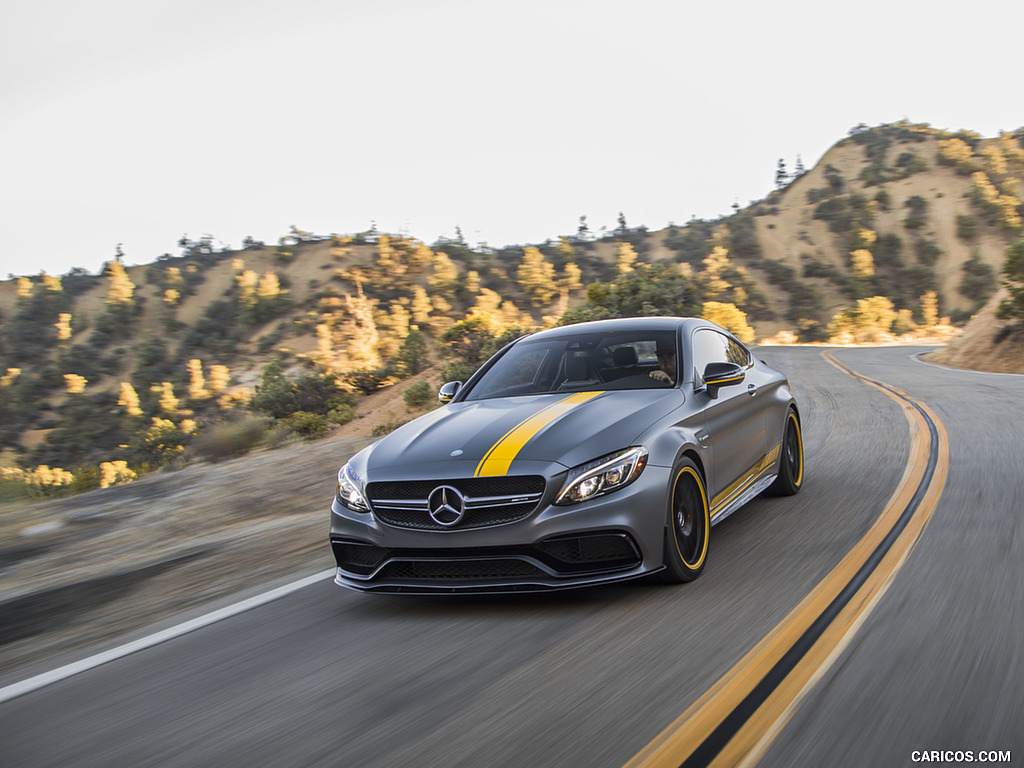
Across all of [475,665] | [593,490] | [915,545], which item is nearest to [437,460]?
[593,490]

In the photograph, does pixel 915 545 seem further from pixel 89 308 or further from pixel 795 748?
pixel 89 308

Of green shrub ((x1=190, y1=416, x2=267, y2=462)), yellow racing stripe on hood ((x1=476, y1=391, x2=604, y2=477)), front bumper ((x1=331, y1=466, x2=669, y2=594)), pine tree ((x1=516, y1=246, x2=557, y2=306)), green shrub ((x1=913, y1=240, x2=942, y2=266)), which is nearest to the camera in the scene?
front bumper ((x1=331, y1=466, x2=669, y2=594))

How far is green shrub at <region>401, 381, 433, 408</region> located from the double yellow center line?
27.4 meters

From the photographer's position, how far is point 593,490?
4.36 m

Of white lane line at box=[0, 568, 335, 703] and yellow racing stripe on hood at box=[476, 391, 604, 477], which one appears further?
yellow racing stripe on hood at box=[476, 391, 604, 477]

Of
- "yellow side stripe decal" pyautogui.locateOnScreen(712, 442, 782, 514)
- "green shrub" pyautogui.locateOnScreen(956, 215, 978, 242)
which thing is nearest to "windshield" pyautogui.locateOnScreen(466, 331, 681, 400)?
"yellow side stripe decal" pyautogui.locateOnScreen(712, 442, 782, 514)

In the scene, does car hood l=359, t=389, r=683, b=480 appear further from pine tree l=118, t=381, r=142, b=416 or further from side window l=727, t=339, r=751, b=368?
pine tree l=118, t=381, r=142, b=416

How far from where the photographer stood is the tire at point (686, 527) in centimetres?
460

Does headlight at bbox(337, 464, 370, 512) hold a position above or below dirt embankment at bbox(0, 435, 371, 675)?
above

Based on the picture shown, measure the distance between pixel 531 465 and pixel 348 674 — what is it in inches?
50.6

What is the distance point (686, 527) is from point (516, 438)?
1061mm

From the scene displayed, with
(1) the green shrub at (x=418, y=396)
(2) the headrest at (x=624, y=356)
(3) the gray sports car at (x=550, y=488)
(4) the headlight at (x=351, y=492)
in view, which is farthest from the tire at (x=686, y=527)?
(1) the green shrub at (x=418, y=396)

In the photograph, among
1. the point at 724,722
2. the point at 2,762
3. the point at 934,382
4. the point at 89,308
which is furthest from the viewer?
the point at 89,308

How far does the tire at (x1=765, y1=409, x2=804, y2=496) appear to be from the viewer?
277 inches
